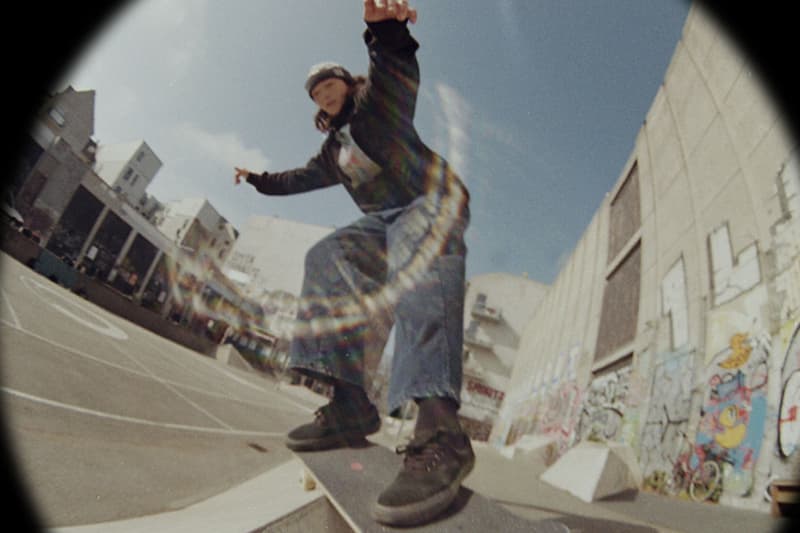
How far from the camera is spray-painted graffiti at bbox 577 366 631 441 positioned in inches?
330

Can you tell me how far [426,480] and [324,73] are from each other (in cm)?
191

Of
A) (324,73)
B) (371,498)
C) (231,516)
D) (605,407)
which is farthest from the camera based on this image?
(605,407)

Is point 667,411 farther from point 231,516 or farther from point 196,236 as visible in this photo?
point 196,236

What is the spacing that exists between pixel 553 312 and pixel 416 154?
20.3 meters

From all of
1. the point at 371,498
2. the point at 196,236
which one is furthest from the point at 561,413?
the point at 196,236

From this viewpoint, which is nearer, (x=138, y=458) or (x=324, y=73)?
(x=324, y=73)

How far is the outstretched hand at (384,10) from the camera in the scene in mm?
1068

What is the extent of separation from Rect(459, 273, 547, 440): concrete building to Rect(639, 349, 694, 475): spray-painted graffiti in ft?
72.3

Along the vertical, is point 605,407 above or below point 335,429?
above

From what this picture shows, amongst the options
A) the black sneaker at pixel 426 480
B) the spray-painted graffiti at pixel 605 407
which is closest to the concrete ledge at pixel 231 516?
the black sneaker at pixel 426 480

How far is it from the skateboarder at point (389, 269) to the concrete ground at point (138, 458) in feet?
1.63

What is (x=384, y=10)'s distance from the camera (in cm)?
107

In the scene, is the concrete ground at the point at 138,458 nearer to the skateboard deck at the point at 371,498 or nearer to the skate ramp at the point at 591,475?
the skateboard deck at the point at 371,498

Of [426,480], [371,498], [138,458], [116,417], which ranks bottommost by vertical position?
[116,417]
